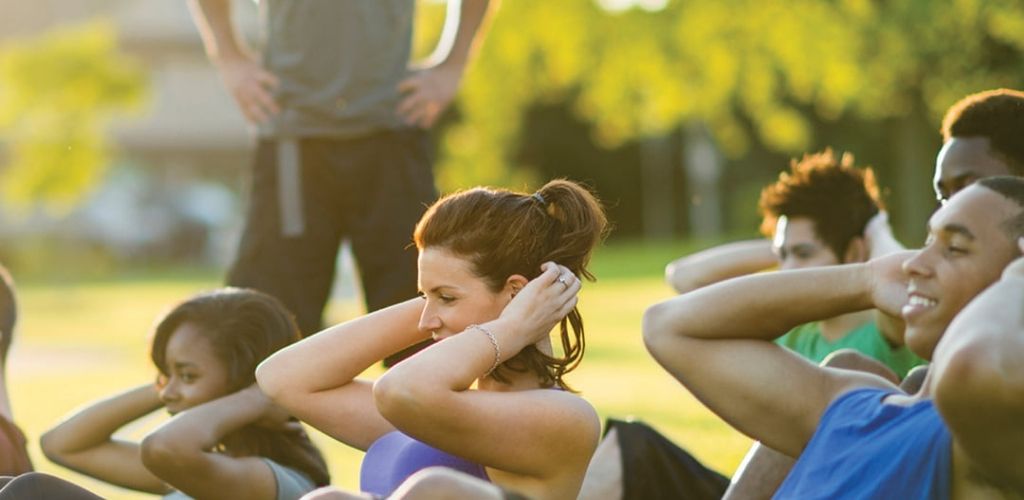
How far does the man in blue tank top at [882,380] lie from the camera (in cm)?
285

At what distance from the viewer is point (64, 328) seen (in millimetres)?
20359

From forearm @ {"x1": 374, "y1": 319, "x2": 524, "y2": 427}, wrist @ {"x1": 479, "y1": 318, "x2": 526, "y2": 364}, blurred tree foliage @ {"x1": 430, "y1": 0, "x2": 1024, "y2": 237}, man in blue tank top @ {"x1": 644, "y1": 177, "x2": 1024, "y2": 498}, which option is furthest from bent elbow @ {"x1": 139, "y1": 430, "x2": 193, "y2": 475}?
blurred tree foliage @ {"x1": 430, "y1": 0, "x2": 1024, "y2": 237}

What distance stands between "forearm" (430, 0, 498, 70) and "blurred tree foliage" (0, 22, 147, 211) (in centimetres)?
3221

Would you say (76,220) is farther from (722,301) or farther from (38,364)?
(722,301)

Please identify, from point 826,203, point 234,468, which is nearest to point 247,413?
point 234,468

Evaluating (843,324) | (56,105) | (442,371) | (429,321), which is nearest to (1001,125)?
(843,324)

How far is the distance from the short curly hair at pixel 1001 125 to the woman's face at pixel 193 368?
2289mm

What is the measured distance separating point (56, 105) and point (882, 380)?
36.2 meters

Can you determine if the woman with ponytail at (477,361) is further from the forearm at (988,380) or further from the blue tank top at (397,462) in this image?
the forearm at (988,380)

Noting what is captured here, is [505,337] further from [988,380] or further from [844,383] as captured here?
[988,380]

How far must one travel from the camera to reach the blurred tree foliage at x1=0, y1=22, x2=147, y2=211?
3672cm

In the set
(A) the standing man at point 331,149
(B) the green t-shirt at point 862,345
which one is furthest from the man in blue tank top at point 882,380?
(A) the standing man at point 331,149

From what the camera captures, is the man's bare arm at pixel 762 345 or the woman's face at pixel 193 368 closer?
the man's bare arm at pixel 762 345

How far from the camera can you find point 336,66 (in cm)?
557
